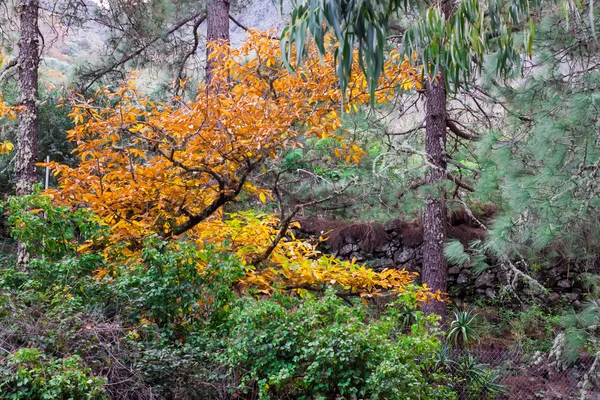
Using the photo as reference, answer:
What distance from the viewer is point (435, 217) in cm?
791

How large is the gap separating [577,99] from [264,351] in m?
3.30

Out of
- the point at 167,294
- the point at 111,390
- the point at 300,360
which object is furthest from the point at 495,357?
the point at 111,390

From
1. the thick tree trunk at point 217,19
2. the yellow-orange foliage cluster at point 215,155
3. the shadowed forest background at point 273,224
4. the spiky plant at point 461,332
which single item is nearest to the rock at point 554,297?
the shadowed forest background at point 273,224

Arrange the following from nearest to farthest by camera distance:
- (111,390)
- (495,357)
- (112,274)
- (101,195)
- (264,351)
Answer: (111,390)
(264,351)
(112,274)
(101,195)
(495,357)

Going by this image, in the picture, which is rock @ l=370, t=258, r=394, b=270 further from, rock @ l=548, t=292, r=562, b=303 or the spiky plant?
rock @ l=548, t=292, r=562, b=303

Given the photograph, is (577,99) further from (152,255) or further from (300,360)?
(152,255)

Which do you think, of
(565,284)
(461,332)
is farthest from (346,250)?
(565,284)

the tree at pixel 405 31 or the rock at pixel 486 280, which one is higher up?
the tree at pixel 405 31

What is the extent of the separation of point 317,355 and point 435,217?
469cm

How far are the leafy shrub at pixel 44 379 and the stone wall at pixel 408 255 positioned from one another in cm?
706

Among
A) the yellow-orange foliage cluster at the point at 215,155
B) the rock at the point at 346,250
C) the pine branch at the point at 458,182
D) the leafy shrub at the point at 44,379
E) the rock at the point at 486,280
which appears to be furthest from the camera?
the rock at the point at 346,250

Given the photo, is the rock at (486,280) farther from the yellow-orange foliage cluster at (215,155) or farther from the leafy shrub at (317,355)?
the leafy shrub at (317,355)

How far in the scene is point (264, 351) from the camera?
3.76 metres

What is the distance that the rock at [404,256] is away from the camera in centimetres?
1056
